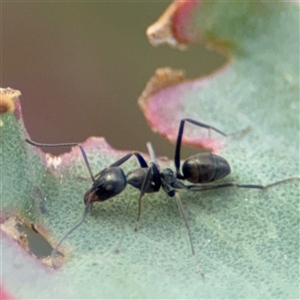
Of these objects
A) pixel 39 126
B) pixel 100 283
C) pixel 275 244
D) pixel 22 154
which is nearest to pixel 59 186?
pixel 22 154

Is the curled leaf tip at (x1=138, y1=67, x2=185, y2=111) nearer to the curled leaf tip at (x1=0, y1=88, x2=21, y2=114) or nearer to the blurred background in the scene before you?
the curled leaf tip at (x1=0, y1=88, x2=21, y2=114)

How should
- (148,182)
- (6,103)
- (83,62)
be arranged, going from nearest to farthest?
(6,103) → (148,182) → (83,62)

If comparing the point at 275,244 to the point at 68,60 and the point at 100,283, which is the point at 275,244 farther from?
the point at 68,60

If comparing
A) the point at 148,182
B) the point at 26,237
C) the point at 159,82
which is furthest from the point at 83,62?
the point at 26,237

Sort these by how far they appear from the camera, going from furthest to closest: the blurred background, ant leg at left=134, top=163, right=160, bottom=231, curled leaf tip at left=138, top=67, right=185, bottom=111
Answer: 1. the blurred background
2. curled leaf tip at left=138, top=67, right=185, bottom=111
3. ant leg at left=134, top=163, right=160, bottom=231

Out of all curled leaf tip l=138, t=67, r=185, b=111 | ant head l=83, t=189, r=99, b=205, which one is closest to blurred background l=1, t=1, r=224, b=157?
curled leaf tip l=138, t=67, r=185, b=111

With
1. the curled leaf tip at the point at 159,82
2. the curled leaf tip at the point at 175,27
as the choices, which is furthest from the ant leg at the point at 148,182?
the curled leaf tip at the point at 175,27

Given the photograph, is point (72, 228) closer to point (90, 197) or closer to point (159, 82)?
point (90, 197)
